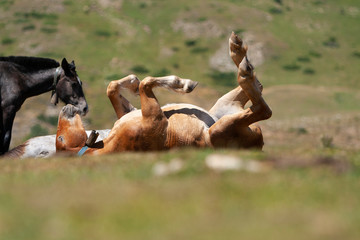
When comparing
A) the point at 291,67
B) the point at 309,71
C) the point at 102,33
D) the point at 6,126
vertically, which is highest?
the point at 6,126

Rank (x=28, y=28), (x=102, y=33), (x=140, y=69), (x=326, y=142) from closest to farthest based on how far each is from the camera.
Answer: (x=326, y=142) → (x=140, y=69) → (x=28, y=28) → (x=102, y=33)

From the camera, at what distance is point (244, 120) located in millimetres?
10016

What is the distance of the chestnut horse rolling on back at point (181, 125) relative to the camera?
1001cm

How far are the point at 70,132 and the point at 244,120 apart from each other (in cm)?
314

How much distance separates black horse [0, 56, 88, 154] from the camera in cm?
1220

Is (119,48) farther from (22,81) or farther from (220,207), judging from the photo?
(220,207)

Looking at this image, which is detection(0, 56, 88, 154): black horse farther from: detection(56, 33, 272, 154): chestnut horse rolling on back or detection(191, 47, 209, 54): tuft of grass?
detection(191, 47, 209, 54): tuft of grass

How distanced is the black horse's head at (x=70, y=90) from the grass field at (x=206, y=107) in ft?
12.7

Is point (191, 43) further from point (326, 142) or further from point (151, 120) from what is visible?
point (151, 120)

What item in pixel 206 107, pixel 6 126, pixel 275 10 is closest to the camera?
pixel 6 126

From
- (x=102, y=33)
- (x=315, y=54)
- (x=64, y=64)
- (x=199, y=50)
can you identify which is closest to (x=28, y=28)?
(x=102, y=33)

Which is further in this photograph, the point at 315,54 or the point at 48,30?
the point at 48,30

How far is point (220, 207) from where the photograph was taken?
5.31m

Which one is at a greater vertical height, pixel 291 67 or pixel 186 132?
pixel 186 132
